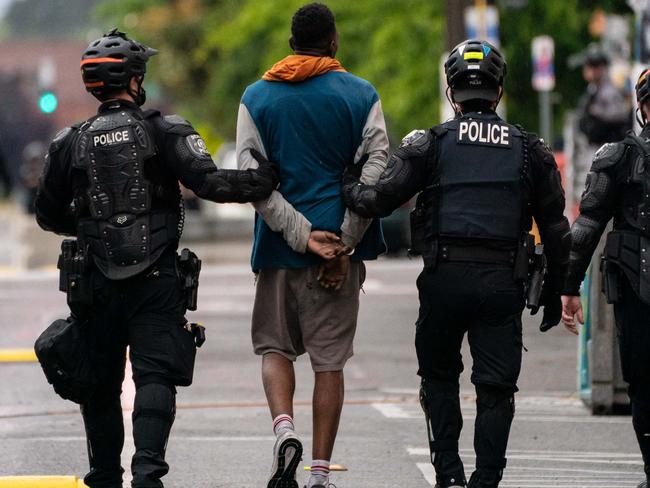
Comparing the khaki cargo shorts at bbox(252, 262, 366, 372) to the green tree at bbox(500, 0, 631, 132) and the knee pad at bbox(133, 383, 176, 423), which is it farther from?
the green tree at bbox(500, 0, 631, 132)

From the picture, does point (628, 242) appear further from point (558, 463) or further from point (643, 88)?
point (558, 463)

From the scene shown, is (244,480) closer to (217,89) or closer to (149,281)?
(149,281)

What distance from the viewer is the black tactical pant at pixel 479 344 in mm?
6941

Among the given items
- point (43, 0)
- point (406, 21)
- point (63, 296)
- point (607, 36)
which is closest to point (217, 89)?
point (406, 21)

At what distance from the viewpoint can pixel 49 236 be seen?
2530 cm

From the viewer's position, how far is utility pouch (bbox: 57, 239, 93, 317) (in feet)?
22.8

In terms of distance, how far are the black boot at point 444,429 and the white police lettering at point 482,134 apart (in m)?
1.01

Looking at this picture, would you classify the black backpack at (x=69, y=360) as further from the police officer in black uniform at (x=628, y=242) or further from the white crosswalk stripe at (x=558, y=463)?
the police officer in black uniform at (x=628, y=242)

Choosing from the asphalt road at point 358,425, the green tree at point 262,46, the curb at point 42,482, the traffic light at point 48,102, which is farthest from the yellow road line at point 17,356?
the green tree at point 262,46

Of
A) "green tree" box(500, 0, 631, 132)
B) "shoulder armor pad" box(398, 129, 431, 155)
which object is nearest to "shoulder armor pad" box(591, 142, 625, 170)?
"shoulder armor pad" box(398, 129, 431, 155)

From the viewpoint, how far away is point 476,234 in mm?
6957

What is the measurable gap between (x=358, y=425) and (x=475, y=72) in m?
3.32

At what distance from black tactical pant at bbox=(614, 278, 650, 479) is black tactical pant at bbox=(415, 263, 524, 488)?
0.45 metres

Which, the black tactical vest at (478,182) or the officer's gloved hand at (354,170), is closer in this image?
the black tactical vest at (478,182)
